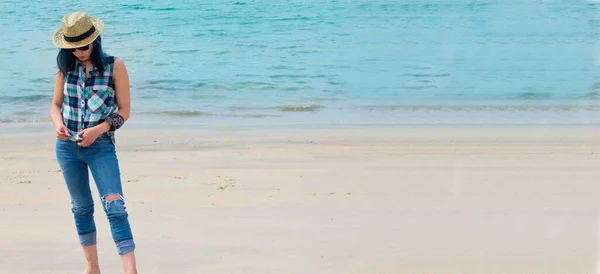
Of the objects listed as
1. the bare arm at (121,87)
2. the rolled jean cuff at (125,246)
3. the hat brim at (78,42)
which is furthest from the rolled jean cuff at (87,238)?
the hat brim at (78,42)

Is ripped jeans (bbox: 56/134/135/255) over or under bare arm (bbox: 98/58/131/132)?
under

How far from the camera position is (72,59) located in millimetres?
3809

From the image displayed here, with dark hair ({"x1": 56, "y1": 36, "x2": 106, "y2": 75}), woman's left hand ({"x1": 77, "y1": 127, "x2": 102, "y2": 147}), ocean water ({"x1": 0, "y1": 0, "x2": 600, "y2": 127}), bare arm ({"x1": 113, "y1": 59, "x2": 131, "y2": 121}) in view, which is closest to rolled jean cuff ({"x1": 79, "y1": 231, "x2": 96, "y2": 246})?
woman's left hand ({"x1": 77, "y1": 127, "x2": 102, "y2": 147})

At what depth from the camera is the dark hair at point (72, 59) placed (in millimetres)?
3754

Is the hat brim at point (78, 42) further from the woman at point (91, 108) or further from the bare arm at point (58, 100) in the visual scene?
the bare arm at point (58, 100)

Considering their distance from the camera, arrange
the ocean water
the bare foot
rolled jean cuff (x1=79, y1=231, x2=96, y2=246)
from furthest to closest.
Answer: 1. the ocean water
2. the bare foot
3. rolled jean cuff (x1=79, y1=231, x2=96, y2=246)

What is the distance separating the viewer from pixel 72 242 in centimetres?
514

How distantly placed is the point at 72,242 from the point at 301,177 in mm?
2626

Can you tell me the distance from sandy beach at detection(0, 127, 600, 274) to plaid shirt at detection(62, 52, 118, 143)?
1.20 m

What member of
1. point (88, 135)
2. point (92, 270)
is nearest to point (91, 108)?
point (88, 135)

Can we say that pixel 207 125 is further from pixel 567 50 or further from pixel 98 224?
pixel 567 50

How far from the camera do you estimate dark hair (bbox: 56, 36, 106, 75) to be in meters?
3.75

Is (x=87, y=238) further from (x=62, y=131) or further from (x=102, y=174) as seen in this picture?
(x=62, y=131)

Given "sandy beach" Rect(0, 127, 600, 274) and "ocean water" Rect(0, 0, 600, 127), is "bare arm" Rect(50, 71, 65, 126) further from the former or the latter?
"ocean water" Rect(0, 0, 600, 127)
